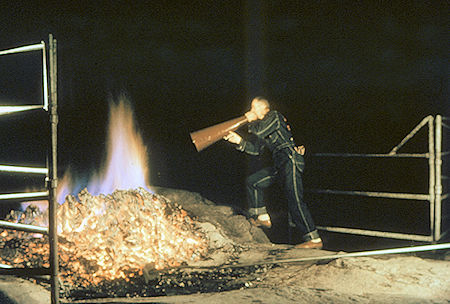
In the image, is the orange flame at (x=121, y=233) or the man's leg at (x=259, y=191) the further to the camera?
the man's leg at (x=259, y=191)

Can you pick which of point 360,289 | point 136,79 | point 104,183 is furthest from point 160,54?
point 360,289

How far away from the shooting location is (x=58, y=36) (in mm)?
8148

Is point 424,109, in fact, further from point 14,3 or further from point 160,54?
point 14,3

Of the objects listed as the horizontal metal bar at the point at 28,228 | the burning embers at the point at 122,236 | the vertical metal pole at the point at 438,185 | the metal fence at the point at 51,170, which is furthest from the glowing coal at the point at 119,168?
the vertical metal pole at the point at 438,185

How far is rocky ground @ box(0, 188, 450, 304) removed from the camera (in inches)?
124

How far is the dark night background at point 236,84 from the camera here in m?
8.56

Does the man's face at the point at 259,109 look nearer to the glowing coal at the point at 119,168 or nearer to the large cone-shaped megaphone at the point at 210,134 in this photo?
the large cone-shaped megaphone at the point at 210,134

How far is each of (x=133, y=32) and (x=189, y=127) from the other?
170 inches

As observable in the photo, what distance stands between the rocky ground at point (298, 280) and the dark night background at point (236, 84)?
217cm

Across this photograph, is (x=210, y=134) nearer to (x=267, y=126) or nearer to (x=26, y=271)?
(x=267, y=126)

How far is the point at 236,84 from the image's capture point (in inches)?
543

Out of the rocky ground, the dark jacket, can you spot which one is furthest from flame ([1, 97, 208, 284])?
the dark jacket

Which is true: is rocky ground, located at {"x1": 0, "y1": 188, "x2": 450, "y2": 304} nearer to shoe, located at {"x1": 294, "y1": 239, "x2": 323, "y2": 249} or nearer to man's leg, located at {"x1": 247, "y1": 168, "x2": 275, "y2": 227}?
shoe, located at {"x1": 294, "y1": 239, "x2": 323, "y2": 249}

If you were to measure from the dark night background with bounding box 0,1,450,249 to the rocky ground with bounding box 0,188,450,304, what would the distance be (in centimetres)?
217
